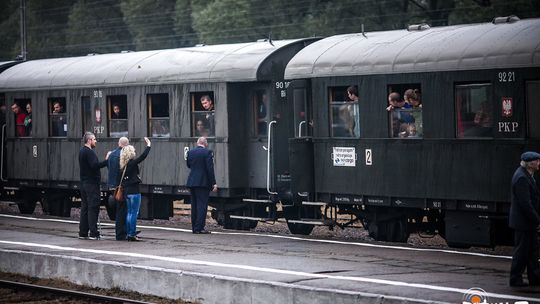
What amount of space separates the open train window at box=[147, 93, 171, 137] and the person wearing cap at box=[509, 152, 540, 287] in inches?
484

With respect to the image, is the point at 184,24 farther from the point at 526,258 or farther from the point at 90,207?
the point at 526,258

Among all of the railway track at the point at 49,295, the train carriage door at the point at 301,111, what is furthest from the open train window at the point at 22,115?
the railway track at the point at 49,295

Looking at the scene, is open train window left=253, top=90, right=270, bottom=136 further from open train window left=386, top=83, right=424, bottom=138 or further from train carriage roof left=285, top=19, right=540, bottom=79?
open train window left=386, top=83, right=424, bottom=138

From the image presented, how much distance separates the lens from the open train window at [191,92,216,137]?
78.2ft

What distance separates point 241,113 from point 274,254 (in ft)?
18.6

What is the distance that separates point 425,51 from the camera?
19.2 metres

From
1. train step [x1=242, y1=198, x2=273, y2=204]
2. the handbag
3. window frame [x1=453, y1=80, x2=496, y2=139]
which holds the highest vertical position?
window frame [x1=453, y1=80, x2=496, y2=139]

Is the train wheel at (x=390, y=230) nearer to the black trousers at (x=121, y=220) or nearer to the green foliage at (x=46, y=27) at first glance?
the black trousers at (x=121, y=220)

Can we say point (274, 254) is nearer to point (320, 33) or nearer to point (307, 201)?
point (307, 201)

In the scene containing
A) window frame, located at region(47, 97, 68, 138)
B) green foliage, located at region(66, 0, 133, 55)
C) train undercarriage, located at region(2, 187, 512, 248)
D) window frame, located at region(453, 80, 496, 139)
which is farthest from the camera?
green foliage, located at region(66, 0, 133, 55)

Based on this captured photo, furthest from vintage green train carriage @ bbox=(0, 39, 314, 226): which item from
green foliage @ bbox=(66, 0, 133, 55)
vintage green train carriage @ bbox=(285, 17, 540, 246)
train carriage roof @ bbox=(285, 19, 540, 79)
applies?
green foliage @ bbox=(66, 0, 133, 55)

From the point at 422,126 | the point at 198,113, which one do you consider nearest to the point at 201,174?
the point at 198,113

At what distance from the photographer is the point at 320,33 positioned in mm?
51812

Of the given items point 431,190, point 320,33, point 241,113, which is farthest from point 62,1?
point 431,190
